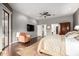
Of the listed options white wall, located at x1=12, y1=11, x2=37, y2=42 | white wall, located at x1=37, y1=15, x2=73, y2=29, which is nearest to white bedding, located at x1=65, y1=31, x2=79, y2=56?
white wall, located at x1=37, y1=15, x2=73, y2=29

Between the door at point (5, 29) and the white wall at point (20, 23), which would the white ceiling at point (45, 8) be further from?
the door at point (5, 29)

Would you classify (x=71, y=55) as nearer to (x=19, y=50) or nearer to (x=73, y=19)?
(x=73, y=19)

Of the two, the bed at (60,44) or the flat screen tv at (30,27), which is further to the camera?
the flat screen tv at (30,27)

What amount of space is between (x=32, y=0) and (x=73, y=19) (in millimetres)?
731

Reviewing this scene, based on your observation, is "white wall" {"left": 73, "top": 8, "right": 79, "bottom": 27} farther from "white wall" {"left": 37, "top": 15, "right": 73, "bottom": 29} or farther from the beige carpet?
the beige carpet

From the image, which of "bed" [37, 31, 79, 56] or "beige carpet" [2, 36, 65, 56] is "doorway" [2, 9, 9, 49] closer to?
"beige carpet" [2, 36, 65, 56]

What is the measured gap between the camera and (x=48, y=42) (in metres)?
2.34

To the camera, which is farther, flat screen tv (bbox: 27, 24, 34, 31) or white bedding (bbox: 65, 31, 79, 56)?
flat screen tv (bbox: 27, 24, 34, 31)

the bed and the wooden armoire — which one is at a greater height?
the wooden armoire

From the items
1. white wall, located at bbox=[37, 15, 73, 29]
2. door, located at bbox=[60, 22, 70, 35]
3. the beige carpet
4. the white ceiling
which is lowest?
the beige carpet

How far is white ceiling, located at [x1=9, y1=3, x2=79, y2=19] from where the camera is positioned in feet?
7.66

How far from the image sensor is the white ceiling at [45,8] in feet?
7.66

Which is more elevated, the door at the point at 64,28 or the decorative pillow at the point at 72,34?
the door at the point at 64,28

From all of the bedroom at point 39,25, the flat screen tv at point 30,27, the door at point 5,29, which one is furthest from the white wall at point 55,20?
the door at point 5,29
